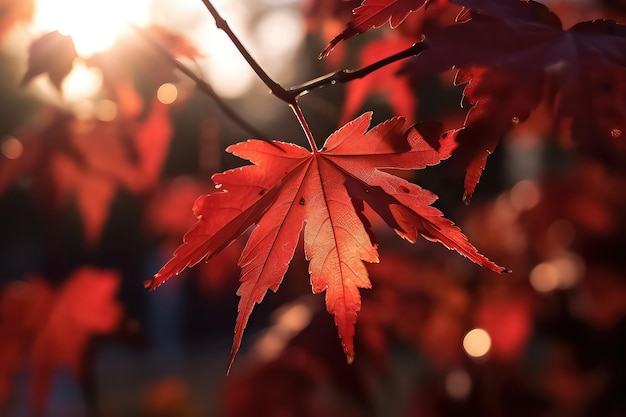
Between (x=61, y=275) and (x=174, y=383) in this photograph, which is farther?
(x=174, y=383)

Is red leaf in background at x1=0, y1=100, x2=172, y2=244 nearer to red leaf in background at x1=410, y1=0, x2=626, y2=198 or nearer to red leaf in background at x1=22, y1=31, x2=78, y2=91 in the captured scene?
red leaf in background at x1=22, y1=31, x2=78, y2=91

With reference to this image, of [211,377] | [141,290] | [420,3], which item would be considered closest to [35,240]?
[141,290]

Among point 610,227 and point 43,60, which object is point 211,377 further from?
point 43,60

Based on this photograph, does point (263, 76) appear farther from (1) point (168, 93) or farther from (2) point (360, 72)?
(1) point (168, 93)

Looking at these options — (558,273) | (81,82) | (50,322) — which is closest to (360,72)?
(81,82)

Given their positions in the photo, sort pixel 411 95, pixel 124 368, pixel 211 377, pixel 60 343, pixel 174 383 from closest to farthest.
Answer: pixel 411 95 → pixel 60 343 → pixel 174 383 → pixel 211 377 → pixel 124 368

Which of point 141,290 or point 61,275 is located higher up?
point 61,275

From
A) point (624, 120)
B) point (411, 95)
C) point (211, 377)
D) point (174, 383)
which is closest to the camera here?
point (624, 120)
